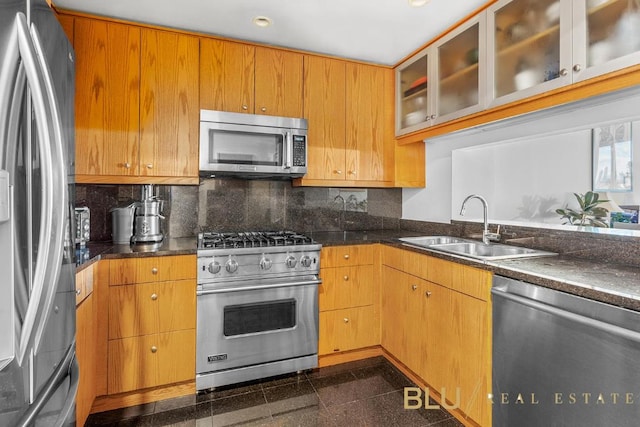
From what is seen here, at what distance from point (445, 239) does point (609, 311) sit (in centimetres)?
147

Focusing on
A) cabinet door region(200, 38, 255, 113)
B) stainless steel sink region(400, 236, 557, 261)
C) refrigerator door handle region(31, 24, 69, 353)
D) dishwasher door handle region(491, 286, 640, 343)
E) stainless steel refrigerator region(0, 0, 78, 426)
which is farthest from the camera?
cabinet door region(200, 38, 255, 113)

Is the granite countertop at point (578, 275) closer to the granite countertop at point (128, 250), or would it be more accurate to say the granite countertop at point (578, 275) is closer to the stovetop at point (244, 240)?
the stovetop at point (244, 240)

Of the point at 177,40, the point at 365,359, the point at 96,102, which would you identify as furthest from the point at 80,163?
the point at 365,359

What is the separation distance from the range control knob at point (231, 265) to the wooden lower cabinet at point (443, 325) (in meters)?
1.06

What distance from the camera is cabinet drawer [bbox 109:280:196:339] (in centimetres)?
186

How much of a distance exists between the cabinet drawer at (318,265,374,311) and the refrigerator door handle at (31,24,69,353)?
5.41ft

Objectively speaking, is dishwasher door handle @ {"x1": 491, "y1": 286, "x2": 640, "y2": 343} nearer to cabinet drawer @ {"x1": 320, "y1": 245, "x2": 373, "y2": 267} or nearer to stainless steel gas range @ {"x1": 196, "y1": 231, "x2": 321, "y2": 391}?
cabinet drawer @ {"x1": 320, "y1": 245, "x2": 373, "y2": 267}

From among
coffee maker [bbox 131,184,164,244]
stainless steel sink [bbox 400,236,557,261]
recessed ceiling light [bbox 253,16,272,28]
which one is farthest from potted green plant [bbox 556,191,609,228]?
coffee maker [bbox 131,184,164,244]

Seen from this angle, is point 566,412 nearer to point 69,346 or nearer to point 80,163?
point 69,346

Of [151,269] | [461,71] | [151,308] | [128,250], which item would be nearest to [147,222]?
[128,250]

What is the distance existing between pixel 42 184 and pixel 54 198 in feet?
0.18

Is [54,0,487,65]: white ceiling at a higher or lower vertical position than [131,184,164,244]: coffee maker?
higher

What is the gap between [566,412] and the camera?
1.24m

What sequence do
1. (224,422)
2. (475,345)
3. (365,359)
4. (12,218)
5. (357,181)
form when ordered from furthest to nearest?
1. (357,181)
2. (365,359)
3. (224,422)
4. (475,345)
5. (12,218)
